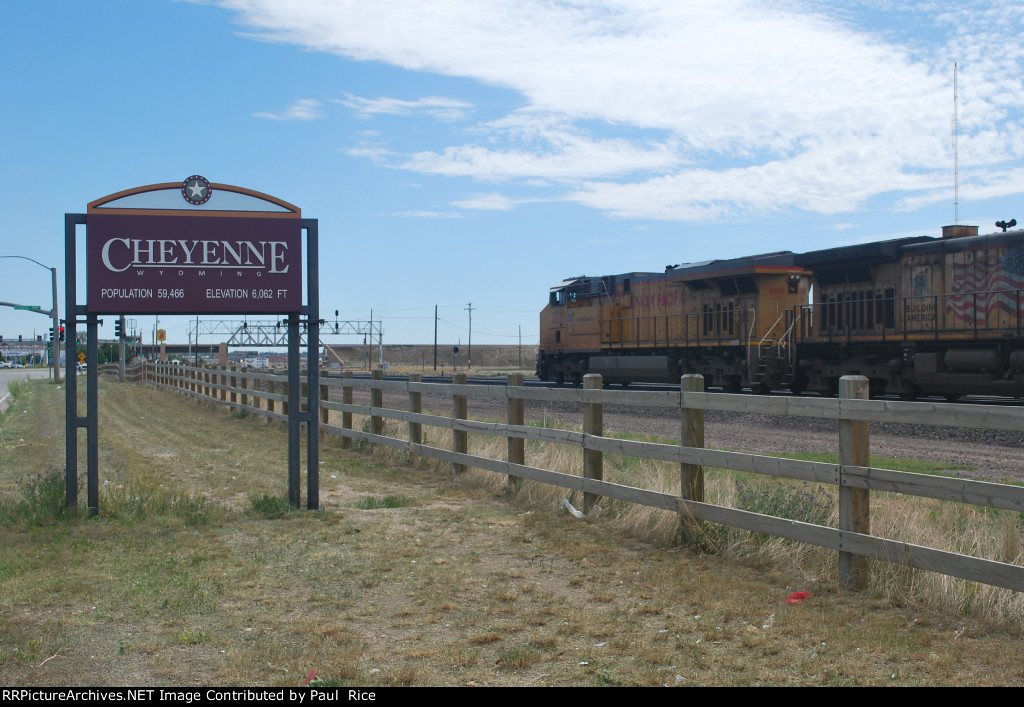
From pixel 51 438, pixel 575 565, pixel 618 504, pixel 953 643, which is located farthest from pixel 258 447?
pixel 953 643

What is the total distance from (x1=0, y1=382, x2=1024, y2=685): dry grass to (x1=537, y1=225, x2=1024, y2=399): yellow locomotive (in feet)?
45.7

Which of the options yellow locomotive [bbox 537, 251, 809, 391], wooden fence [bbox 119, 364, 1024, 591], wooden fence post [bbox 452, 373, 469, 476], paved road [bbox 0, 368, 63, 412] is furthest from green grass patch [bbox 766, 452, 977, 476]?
paved road [bbox 0, 368, 63, 412]

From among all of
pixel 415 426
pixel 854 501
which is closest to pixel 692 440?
pixel 854 501

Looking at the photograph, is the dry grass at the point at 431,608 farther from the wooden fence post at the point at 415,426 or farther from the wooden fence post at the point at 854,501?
the wooden fence post at the point at 415,426

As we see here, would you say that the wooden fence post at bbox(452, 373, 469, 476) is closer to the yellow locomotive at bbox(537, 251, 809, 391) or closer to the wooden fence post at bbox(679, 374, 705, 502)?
the wooden fence post at bbox(679, 374, 705, 502)

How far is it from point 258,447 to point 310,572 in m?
8.61

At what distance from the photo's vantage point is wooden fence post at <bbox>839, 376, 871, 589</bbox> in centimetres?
535

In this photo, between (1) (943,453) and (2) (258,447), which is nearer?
(1) (943,453)

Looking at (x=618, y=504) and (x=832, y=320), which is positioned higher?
(x=832, y=320)

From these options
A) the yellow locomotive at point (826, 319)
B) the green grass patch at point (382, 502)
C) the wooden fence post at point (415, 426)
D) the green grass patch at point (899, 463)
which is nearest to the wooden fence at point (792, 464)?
the wooden fence post at point (415, 426)

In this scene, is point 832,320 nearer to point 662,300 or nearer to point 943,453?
point 662,300

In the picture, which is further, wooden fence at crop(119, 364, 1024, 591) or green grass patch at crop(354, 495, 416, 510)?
green grass patch at crop(354, 495, 416, 510)

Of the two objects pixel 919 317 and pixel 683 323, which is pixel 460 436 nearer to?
pixel 919 317

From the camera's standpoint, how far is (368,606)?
5254 mm
